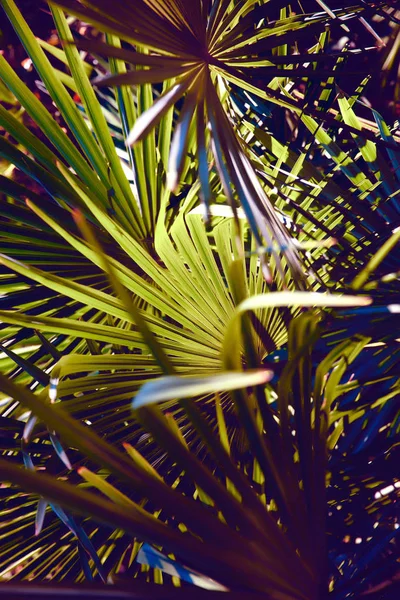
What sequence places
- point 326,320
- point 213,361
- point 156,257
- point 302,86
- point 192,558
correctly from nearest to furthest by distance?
point 192,558, point 326,320, point 213,361, point 156,257, point 302,86

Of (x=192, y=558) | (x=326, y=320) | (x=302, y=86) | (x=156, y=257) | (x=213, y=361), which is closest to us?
(x=192, y=558)

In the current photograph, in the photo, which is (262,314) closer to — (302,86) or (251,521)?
(251,521)

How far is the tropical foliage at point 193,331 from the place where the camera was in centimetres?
44

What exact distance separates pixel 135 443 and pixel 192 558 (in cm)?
41

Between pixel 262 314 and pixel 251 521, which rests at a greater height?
pixel 262 314

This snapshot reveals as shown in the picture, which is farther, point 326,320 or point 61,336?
point 61,336

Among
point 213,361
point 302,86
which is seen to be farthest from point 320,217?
point 302,86

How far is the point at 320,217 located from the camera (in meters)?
0.86

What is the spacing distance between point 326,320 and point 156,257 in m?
0.39

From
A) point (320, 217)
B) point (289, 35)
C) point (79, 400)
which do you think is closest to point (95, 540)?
point (79, 400)

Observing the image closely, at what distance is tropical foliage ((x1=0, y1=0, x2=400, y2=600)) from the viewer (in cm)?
44

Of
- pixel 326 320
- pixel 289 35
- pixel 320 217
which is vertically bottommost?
pixel 326 320

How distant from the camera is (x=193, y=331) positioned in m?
0.76

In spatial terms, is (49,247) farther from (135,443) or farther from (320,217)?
(320,217)
